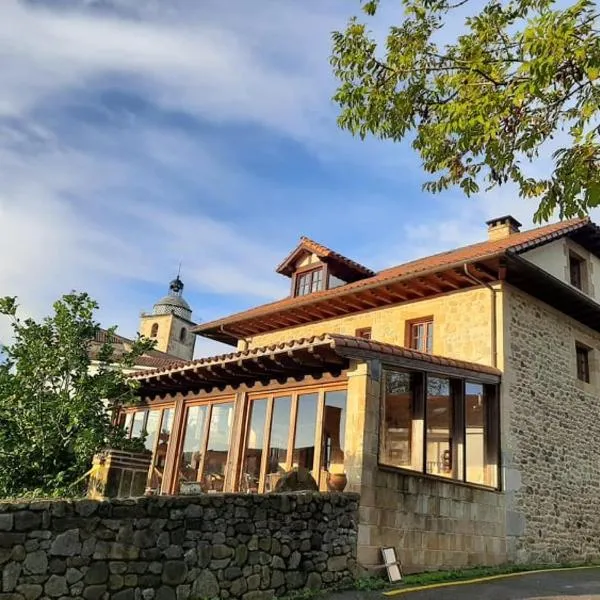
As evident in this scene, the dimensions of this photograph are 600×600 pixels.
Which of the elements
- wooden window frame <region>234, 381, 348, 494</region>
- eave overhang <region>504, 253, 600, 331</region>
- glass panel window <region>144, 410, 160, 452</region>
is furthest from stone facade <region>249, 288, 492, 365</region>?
glass panel window <region>144, 410, 160, 452</region>

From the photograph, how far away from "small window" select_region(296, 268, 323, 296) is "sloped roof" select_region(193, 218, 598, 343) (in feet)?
2.71

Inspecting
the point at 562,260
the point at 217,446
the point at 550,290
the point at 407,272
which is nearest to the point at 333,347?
the point at 217,446

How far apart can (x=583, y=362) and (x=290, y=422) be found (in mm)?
7981

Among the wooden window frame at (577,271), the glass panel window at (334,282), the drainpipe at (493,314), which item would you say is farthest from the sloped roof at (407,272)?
the wooden window frame at (577,271)

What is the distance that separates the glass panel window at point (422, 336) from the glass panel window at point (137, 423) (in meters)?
6.65

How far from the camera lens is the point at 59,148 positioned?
868 centimetres

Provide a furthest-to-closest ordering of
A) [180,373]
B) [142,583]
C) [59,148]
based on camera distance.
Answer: [180,373], [59,148], [142,583]

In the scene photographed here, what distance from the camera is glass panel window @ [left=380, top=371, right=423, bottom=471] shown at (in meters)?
9.13

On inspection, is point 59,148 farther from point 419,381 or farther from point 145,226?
point 419,381

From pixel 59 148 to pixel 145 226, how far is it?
2.60 m

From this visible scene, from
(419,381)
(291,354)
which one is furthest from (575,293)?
(291,354)

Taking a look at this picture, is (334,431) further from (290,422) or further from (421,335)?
(421,335)

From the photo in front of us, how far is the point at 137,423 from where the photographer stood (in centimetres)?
1446

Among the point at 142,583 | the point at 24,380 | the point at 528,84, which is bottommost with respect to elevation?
the point at 142,583
